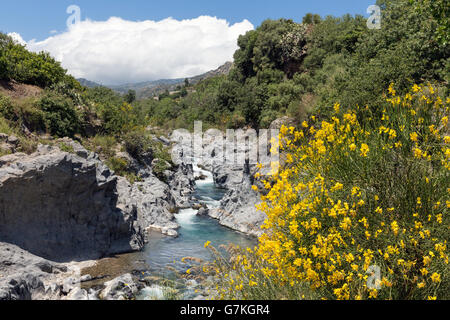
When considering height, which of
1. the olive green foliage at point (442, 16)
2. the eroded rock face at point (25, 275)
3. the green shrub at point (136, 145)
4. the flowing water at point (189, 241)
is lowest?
the flowing water at point (189, 241)

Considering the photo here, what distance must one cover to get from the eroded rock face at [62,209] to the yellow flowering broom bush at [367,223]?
8.55 metres

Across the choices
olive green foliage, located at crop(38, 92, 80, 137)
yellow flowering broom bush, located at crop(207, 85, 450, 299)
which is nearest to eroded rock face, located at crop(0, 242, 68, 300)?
yellow flowering broom bush, located at crop(207, 85, 450, 299)

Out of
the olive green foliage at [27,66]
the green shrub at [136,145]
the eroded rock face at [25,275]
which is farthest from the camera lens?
the green shrub at [136,145]

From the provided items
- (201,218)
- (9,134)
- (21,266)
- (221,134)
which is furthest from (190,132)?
(21,266)

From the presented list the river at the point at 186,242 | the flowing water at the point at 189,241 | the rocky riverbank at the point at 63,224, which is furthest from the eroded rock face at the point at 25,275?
the flowing water at the point at 189,241

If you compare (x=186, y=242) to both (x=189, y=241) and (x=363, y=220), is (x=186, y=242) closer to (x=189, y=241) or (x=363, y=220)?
(x=189, y=241)

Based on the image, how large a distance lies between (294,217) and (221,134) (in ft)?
118

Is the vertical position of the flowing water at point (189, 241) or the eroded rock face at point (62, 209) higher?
the eroded rock face at point (62, 209)

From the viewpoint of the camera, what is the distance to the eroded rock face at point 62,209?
1021 centimetres

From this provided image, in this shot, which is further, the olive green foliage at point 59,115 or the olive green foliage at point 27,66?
the olive green foliage at point 27,66

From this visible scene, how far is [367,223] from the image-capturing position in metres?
4.05

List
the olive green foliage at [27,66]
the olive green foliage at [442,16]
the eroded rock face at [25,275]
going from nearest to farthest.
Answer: the eroded rock face at [25,275]
the olive green foliage at [442,16]
the olive green foliage at [27,66]

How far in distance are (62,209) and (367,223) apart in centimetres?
1145

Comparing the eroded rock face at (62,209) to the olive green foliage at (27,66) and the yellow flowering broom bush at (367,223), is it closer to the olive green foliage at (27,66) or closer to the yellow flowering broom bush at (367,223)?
the yellow flowering broom bush at (367,223)
